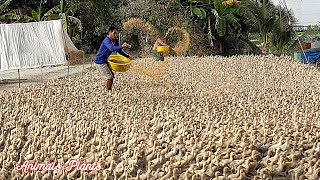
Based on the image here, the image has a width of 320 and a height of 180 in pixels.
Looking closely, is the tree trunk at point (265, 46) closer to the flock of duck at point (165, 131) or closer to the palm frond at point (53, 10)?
the palm frond at point (53, 10)

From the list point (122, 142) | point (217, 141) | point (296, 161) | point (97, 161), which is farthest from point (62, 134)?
point (296, 161)

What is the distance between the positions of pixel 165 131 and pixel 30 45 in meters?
9.59

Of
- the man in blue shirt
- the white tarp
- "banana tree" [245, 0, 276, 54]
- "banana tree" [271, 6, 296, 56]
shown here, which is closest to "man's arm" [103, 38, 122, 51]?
the man in blue shirt

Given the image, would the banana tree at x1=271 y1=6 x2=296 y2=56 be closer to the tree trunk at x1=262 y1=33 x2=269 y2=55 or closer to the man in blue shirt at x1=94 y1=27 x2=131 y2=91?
the tree trunk at x1=262 y1=33 x2=269 y2=55

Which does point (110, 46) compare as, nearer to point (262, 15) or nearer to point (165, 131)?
point (165, 131)

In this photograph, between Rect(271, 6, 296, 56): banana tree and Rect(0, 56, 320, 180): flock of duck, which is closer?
Rect(0, 56, 320, 180): flock of duck

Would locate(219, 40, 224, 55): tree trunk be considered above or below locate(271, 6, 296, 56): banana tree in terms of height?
below

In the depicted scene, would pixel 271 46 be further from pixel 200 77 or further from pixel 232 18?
pixel 200 77

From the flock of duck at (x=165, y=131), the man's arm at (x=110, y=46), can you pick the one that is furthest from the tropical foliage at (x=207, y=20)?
the man's arm at (x=110, y=46)

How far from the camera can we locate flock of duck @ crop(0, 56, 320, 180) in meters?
3.60

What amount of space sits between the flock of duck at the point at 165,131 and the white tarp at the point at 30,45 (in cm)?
517

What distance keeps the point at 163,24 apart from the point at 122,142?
14742 mm

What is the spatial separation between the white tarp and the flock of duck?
517 cm

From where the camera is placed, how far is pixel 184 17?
1848 centimetres
